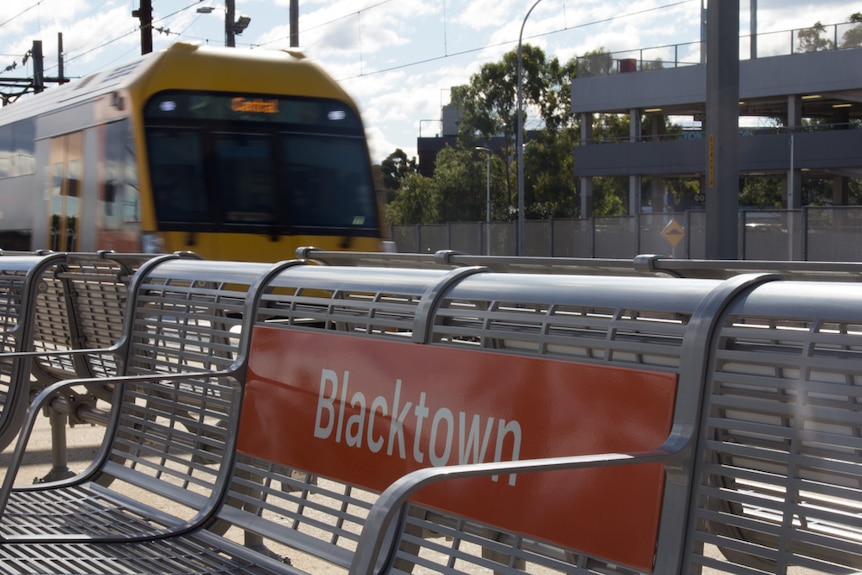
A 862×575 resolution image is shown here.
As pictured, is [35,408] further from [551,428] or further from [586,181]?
[586,181]

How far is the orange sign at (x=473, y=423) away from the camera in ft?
8.83

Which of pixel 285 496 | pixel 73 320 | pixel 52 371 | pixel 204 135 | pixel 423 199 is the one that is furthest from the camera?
pixel 423 199

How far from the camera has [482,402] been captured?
3.22 m

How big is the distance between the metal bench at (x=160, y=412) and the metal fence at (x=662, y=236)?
1653cm

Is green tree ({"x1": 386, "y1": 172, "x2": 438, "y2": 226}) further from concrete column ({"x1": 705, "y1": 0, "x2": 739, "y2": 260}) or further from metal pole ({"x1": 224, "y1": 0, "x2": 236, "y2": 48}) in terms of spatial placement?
concrete column ({"x1": 705, "y1": 0, "x2": 739, "y2": 260})

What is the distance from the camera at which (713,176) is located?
12.4 meters

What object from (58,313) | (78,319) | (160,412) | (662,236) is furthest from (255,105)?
(662,236)

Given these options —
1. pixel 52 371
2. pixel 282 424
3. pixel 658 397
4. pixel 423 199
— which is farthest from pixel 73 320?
pixel 423 199

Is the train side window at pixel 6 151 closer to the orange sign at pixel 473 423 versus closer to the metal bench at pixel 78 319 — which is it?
the metal bench at pixel 78 319

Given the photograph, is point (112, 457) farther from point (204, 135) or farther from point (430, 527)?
point (204, 135)

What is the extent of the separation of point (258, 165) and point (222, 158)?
0.39 m

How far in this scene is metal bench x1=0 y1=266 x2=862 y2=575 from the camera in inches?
93.4

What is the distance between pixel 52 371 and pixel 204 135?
20.4 feet

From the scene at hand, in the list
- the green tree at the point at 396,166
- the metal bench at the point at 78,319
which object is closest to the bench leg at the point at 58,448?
the metal bench at the point at 78,319
